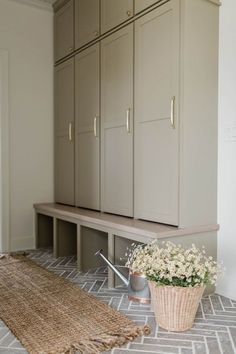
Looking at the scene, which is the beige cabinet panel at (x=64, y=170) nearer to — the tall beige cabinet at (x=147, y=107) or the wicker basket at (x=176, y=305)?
the tall beige cabinet at (x=147, y=107)

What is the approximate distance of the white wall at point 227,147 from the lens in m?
2.43

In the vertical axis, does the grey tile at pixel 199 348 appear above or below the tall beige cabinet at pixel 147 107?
below

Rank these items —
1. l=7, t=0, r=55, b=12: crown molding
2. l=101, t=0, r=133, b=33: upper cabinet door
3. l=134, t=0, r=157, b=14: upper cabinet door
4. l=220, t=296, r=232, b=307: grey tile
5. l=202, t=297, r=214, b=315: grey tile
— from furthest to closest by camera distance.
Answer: l=7, t=0, r=55, b=12: crown molding, l=101, t=0, r=133, b=33: upper cabinet door, l=134, t=0, r=157, b=14: upper cabinet door, l=220, t=296, r=232, b=307: grey tile, l=202, t=297, r=214, b=315: grey tile

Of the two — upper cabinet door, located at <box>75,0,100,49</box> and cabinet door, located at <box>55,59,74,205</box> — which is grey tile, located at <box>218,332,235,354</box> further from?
upper cabinet door, located at <box>75,0,100,49</box>

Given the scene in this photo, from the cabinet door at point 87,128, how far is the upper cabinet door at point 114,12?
0.23 m

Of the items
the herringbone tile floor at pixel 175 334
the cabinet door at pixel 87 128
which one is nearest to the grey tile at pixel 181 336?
the herringbone tile floor at pixel 175 334

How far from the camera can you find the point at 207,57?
96.6 inches

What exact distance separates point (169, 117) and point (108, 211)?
3.58ft

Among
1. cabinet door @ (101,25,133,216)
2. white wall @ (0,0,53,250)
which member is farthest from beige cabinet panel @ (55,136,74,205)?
cabinet door @ (101,25,133,216)

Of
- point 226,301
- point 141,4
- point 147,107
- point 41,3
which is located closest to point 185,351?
point 226,301

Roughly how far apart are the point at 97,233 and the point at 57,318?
1148 mm

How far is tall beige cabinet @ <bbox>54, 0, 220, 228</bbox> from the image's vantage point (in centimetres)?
238

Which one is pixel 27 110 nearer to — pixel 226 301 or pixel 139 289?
pixel 139 289

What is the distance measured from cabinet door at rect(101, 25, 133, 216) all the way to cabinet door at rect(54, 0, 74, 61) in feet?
2.33
